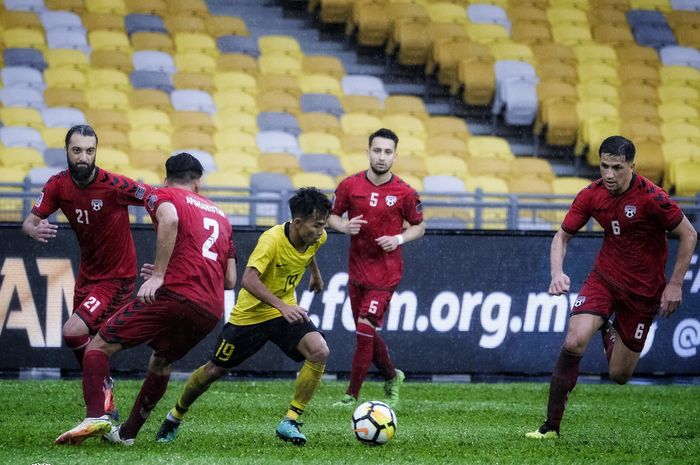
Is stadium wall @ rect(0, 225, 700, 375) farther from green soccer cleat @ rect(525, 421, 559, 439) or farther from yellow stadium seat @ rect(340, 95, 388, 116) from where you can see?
yellow stadium seat @ rect(340, 95, 388, 116)

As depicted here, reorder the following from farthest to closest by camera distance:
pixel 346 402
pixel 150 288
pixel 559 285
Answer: pixel 346 402, pixel 559 285, pixel 150 288

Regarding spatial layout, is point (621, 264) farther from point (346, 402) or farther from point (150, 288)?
point (150, 288)

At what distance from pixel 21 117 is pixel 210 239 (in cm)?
1200

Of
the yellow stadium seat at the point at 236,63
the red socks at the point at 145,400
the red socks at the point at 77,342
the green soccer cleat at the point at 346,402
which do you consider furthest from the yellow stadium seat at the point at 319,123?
the red socks at the point at 145,400

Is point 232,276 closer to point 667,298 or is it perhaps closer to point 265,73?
point 667,298

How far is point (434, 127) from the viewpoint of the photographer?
19.9 meters

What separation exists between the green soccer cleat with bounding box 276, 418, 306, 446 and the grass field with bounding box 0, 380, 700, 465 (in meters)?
0.08

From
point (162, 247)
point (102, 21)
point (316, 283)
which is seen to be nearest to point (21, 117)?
point (102, 21)

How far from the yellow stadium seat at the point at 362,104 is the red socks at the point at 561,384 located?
1177 centimetres

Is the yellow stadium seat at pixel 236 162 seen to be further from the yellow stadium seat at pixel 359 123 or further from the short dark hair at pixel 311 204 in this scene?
the short dark hair at pixel 311 204

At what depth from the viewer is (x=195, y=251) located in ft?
24.7

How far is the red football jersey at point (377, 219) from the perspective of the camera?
10.7 meters

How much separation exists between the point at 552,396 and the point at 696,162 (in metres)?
11.6

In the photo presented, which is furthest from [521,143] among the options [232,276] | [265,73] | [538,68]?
[232,276]
